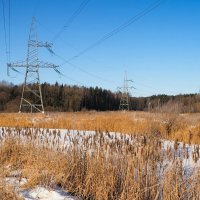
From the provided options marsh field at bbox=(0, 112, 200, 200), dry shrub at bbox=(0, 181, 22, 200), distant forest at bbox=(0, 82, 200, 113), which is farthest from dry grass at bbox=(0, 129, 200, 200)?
distant forest at bbox=(0, 82, 200, 113)

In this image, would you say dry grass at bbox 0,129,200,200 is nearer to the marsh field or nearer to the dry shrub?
the marsh field

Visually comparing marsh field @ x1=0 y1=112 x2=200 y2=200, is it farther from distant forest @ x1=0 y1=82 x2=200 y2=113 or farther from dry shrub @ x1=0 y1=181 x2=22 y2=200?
distant forest @ x1=0 y1=82 x2=200 y2=113

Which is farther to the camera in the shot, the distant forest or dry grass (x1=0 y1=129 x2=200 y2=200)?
the distant forest

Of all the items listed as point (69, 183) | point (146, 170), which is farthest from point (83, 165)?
point (146, 170)

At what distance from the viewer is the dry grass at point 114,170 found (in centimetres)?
315

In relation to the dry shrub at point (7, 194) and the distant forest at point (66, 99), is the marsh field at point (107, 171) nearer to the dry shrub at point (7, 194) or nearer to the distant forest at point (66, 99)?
the dry shrub at point (7, 194)

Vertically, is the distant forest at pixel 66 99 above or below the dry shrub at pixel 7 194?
above

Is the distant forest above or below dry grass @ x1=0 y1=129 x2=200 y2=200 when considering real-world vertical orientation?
above

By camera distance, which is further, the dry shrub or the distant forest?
the distant forest

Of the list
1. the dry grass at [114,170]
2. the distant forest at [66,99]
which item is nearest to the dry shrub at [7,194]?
the dry grass at [114,170]

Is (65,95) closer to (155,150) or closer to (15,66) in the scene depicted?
(15,66)

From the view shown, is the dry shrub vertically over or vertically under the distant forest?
under

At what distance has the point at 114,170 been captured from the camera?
377cm

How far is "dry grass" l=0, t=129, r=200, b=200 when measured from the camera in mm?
3146
